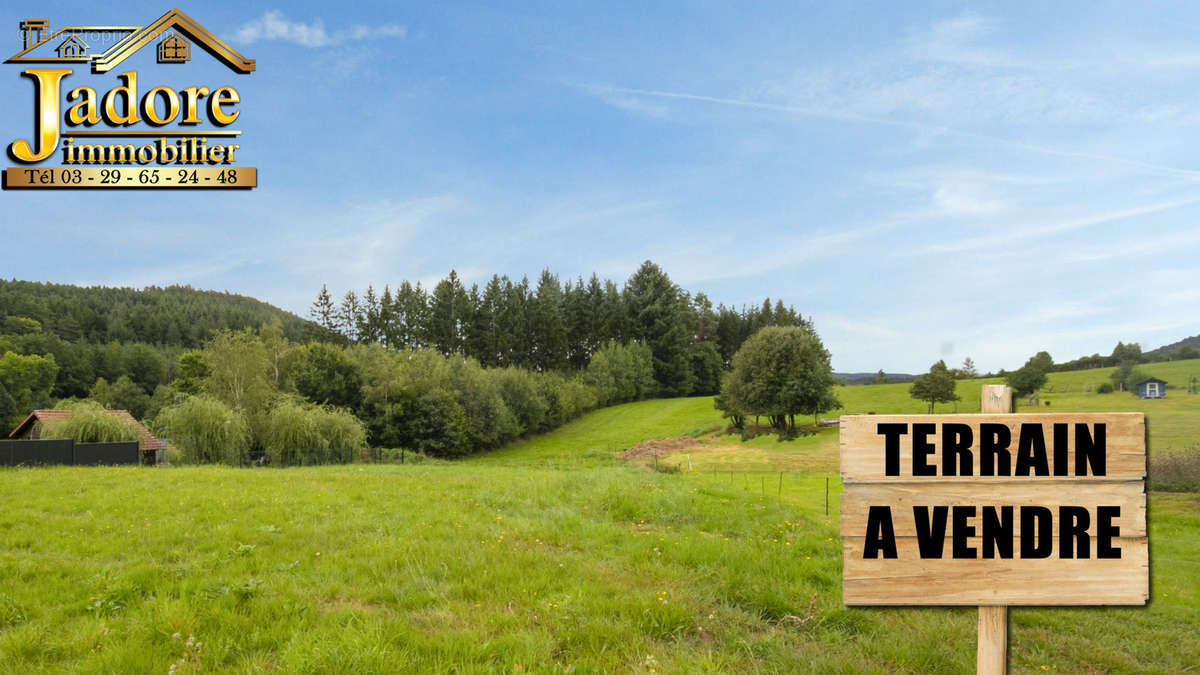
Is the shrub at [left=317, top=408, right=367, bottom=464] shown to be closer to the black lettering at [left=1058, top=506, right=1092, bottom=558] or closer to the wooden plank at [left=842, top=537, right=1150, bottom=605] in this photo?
the wooden plank at [left=842, top=537, right=1150, bottom=605]

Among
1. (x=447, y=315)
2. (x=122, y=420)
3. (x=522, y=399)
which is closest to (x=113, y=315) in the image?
(x=447, y=315)

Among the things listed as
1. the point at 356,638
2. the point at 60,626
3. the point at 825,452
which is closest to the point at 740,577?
the point at 356,638

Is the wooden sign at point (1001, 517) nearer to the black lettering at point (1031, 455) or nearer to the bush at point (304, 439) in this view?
the black lettering at point (1031, 455)

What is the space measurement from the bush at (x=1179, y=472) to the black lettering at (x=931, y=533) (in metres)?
15.9

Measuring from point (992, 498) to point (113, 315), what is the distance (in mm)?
136087

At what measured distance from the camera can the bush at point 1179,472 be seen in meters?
14.5

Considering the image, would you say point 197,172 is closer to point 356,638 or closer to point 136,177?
point 136,177

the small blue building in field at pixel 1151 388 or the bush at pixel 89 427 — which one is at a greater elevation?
the small blue building in field at pixel 1151 388

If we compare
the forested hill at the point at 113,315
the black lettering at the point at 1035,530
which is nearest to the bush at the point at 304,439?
the black lettering at the point at 1035,530

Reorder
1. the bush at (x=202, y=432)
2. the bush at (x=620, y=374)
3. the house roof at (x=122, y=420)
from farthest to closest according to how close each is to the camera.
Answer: the bush at (x=620, y=374) → the house roof at (x=122, y=420) → the bush at (x=202, y=432)

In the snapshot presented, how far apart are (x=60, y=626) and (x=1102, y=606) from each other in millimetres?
7695

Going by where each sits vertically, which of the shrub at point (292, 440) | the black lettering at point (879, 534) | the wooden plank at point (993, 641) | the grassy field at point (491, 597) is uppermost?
the black lettering at point (879, 534)

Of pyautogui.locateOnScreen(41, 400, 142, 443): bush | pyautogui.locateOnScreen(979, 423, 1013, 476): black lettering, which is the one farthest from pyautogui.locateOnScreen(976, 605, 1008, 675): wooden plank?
pyautogui.locateOnScreen(41, 400, 142, 443): bush

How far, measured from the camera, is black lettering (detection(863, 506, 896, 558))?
3.41 meters
